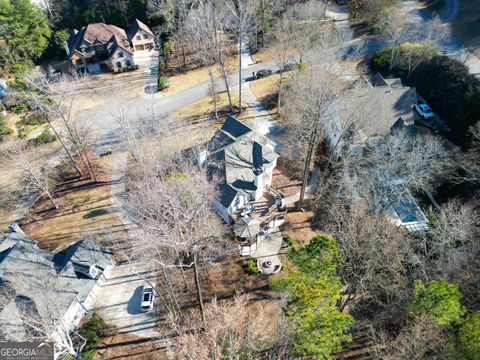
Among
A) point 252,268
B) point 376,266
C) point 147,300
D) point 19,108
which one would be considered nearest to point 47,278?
point 147,300

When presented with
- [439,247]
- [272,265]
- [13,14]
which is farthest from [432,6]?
[13,14]

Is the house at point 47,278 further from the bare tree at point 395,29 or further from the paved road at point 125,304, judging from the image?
the bare tree at point 395,29

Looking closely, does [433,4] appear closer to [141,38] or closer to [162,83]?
[162,83]

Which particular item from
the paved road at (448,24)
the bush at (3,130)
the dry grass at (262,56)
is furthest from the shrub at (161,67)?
the paved road at (448,24)

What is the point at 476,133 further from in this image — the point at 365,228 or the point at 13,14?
the point at 13,14

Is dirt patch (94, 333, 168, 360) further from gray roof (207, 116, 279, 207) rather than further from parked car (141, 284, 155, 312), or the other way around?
gray roof (207, 116, 279, 207)

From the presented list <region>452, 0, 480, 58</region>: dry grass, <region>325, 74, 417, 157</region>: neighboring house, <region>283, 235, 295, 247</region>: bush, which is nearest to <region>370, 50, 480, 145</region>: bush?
<region>325, 74, 417, 157</region>: neighboring house
